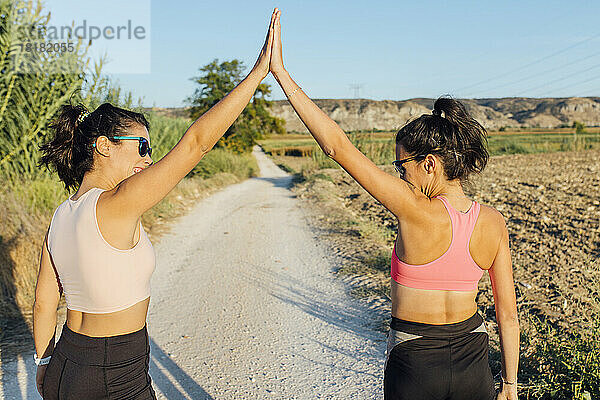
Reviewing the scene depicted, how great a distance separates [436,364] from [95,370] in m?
1.39

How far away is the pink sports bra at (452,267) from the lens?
2004 millimetres

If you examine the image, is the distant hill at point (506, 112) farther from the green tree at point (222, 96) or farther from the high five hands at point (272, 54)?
the high five hands at point (272, 54)

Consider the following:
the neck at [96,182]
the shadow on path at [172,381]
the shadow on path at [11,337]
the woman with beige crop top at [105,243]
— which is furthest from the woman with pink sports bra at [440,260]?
the shadow on path at [11,337]

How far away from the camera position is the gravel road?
4062 mm

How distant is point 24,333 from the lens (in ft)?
16.3

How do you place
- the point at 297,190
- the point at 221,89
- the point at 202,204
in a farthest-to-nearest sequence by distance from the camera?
1. the point at 221,89
2. the point at 297,190
3. the point at 202,204

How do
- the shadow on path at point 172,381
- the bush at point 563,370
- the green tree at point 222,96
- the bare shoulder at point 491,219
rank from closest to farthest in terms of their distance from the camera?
the bare shoulder at point 491,219 → the bush at point 563,370 → the shadow on path at point 172,381 → the green tree at point 222,96

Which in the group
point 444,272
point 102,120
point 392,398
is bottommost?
point 392,398

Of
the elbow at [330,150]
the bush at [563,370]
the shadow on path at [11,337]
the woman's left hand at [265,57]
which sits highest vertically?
the woman's left hand at [265,57]

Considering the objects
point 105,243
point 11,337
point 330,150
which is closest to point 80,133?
point 105,243

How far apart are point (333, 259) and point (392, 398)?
5864 mm

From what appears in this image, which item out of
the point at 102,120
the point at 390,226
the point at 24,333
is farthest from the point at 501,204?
the point at 102,120

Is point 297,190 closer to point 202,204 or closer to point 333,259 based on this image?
point 202,204

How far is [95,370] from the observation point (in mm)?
2014
